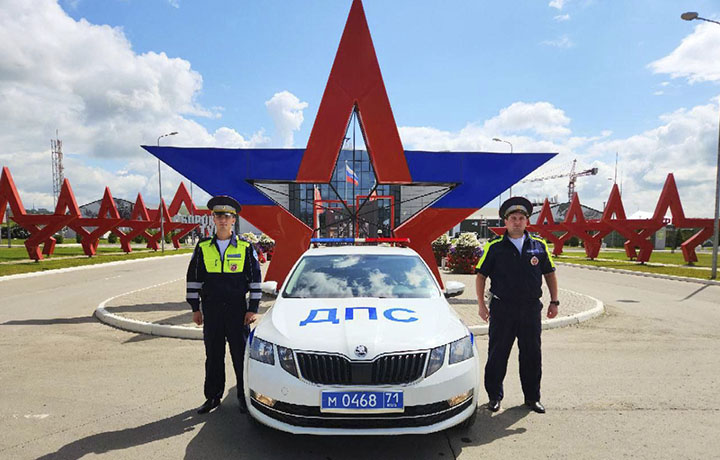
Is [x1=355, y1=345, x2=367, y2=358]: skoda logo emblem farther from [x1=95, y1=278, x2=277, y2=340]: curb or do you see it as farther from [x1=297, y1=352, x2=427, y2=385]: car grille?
[x1=95, y1=278, x2=277, y2=340]: curb

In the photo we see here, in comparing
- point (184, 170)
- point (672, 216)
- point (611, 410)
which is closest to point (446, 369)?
point (611, 410)

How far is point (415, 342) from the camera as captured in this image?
308 centimetres

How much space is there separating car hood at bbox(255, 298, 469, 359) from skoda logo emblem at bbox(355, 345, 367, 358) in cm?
1

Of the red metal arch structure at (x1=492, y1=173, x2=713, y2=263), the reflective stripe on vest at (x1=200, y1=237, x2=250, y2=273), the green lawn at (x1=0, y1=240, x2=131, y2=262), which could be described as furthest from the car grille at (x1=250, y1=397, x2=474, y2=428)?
the green lawn at (x1=0, y1=240, x2=131, y2=262)

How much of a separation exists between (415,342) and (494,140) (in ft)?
112

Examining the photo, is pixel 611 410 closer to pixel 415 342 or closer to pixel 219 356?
pixel 415 342

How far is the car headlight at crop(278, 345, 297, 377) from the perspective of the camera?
9.84 ft

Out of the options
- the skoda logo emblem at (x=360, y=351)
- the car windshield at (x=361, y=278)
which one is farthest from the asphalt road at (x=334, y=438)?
the car windshield at (x=361, y=278)

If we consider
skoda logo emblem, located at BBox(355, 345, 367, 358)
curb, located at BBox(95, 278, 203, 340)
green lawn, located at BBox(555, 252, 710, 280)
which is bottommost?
green lawn, located at BBox(555, 252, 710, 280)

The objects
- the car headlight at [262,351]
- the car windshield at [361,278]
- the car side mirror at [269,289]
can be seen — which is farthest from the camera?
the car side mirror at [269,289]

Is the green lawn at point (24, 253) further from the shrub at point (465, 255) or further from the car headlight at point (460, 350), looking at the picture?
the car headlight at point (460, 350)

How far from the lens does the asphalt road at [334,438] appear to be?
10.7 feet

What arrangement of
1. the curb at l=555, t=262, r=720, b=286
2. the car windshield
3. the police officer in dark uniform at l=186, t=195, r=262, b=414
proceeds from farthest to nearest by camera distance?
the curb at l=555, t=262, r=720, b=286
the car windshield
the police officer in dark uniform at l=186, t=195, r=262, b=414

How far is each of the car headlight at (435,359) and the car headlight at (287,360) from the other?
0.90 metres
